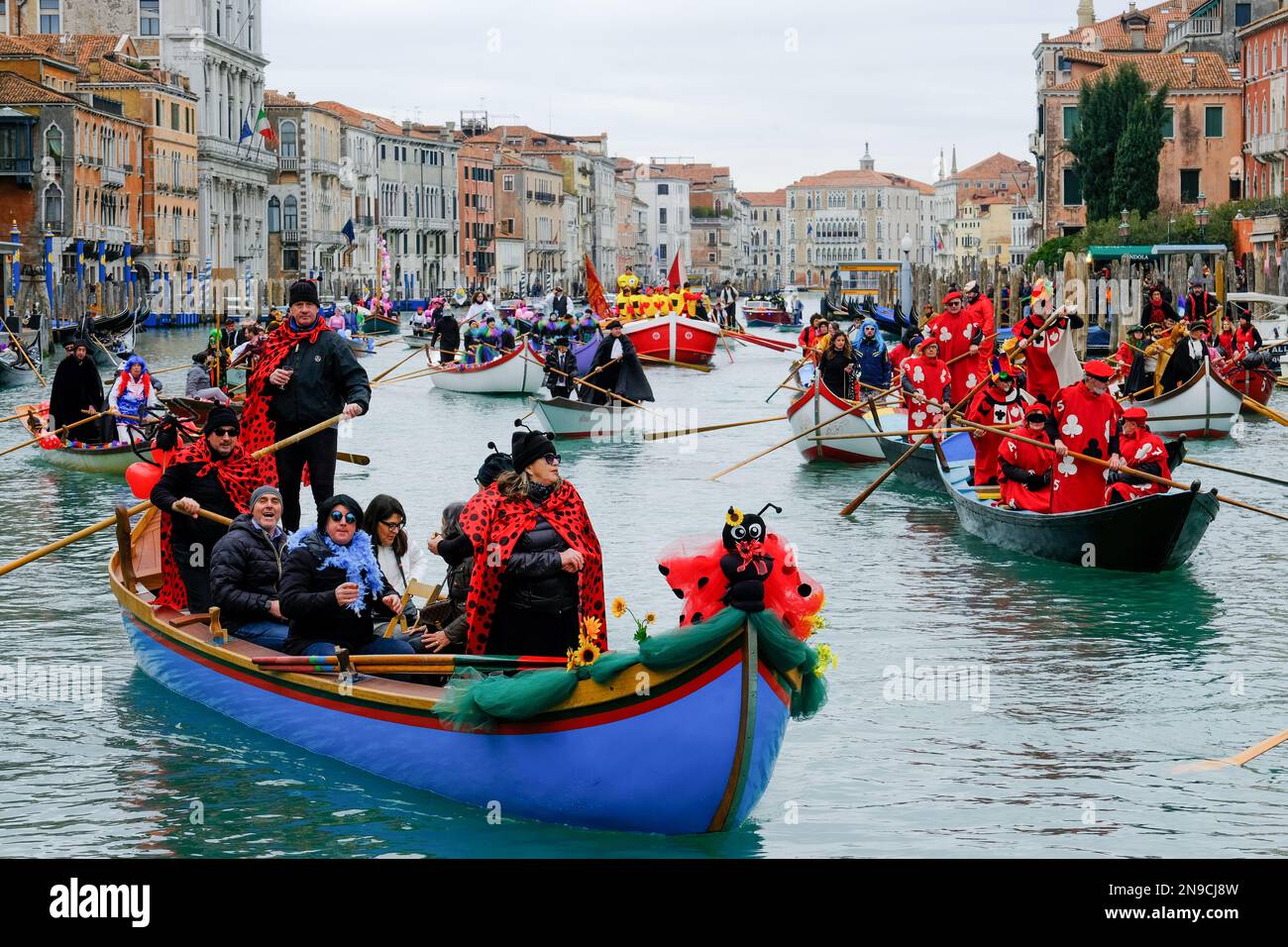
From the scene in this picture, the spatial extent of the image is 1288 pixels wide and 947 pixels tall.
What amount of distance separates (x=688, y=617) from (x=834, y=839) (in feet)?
4.13

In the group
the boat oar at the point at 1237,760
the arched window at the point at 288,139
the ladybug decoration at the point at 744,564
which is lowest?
the boat oar at the point at 1237,760

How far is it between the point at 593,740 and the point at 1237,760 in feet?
8.64

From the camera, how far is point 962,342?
1466 centimetres

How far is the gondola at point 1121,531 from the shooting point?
1088cm

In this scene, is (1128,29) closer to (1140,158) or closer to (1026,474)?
(1140,158)

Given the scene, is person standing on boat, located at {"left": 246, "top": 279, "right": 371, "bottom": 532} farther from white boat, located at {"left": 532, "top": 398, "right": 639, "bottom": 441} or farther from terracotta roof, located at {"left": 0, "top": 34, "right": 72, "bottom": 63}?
terracotta roof, located at {"left": 0, "top": 34, "right": 72, "bottom": 63}

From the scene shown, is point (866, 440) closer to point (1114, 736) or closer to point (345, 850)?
point (1114, 736)

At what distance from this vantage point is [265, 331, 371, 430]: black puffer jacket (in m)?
9.06

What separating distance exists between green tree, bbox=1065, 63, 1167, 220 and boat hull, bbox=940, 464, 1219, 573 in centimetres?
3279

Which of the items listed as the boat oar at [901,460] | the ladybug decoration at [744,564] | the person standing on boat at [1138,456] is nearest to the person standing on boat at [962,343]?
the boat oar at [901,460]

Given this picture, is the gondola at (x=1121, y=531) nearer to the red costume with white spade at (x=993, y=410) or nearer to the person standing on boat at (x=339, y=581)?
the red costume with white spade at (x=993, y=410)

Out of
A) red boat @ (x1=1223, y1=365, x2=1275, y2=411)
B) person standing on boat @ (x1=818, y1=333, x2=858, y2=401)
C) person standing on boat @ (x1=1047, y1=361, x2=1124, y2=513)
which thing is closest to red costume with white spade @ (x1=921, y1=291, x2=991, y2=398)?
person standing on boat @ (x1=818, y1=333, x2=858, y2=401)

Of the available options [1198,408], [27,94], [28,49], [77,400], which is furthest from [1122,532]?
[28,49]

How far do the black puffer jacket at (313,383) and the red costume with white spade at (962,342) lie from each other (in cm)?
646
